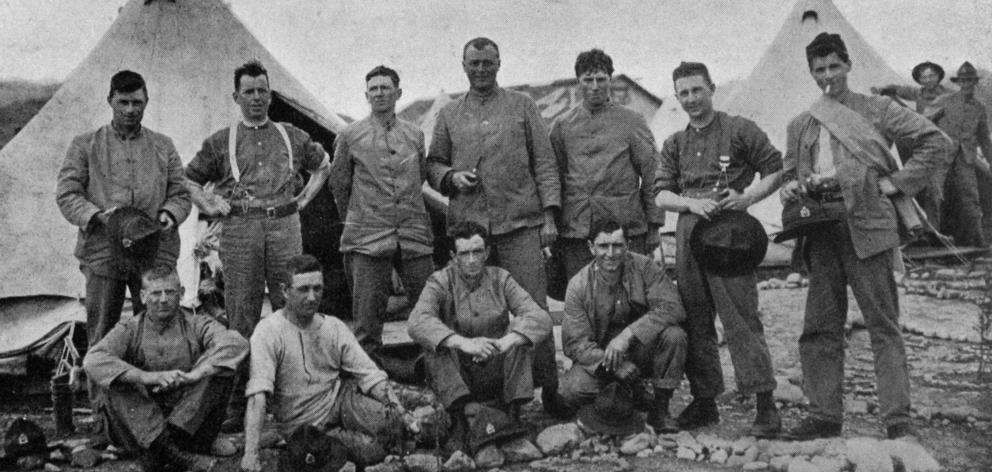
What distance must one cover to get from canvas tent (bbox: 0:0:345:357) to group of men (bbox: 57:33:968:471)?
116 centimetres

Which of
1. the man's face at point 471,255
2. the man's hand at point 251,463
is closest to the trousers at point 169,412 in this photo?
the man's hand at point 251,463

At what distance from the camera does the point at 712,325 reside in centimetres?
402

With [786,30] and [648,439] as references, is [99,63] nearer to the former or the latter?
[648,439]

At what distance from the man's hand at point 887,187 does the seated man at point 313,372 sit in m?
2.30

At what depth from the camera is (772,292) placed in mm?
7262

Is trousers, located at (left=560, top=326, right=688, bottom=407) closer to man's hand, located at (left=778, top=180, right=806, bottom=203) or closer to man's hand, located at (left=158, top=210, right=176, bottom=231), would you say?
man's hand, located at (left=778, top=180, right=806, bottom=203)

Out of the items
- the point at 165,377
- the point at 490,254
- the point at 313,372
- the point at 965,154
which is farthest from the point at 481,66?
the point at 965,154

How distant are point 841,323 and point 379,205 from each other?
2.39m

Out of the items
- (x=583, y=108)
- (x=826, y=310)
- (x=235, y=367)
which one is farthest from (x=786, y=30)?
(x=235, y=367)

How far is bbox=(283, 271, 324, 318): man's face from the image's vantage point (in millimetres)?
3561

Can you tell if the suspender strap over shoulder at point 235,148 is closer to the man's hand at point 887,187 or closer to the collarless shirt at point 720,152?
the collarless shirt at point 720,152

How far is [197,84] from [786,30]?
706cm

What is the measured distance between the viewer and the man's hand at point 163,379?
3490mm

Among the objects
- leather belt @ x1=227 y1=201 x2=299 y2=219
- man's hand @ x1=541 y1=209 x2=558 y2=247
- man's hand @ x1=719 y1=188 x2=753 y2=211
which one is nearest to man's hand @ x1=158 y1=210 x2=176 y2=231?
leather belt @ x1=227 y1=201 x2=299 y2=219
